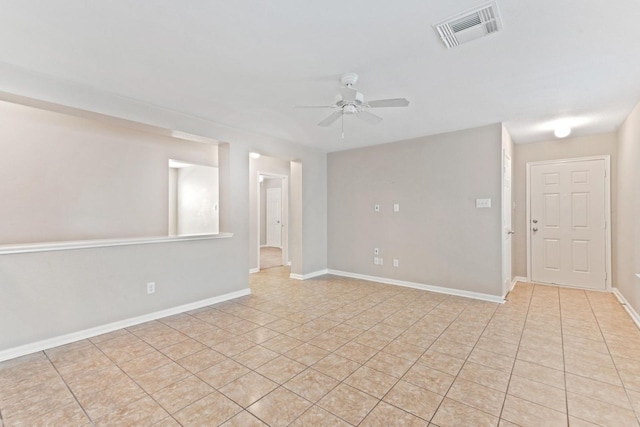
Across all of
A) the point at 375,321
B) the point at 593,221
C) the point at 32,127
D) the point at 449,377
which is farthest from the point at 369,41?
the point at 593,221

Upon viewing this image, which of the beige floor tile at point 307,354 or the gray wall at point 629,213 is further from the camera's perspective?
the gray wall at point 629,213

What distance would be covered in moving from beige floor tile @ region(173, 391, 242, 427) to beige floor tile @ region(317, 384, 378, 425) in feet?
1.84

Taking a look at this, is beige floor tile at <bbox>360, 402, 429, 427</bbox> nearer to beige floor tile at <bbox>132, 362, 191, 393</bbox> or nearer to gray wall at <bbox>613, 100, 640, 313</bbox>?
beige floor tile at <bbox>132, 362, 191, 393</bbox>

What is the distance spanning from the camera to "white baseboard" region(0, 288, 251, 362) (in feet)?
8.39

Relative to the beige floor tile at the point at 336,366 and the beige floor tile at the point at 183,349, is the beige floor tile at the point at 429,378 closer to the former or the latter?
the beige floor tile at the point at 336,366

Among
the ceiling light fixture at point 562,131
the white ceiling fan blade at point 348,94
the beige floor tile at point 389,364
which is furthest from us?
the ceiling light fixture at point 562,131

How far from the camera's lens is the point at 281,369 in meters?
2.33

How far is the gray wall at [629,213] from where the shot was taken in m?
3.34

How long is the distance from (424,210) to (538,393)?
117 inches

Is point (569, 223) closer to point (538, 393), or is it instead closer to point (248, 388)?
point (538, 393)

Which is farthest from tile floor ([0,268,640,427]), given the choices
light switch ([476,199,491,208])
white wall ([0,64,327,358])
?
light switch ([476,199,491,208])

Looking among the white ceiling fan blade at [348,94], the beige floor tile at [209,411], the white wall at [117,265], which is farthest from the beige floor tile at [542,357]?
the white wall at [117,265]

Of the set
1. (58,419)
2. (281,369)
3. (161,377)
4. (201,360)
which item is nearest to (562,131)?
(281,369)

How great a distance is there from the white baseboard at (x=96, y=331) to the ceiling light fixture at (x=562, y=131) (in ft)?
17.0
